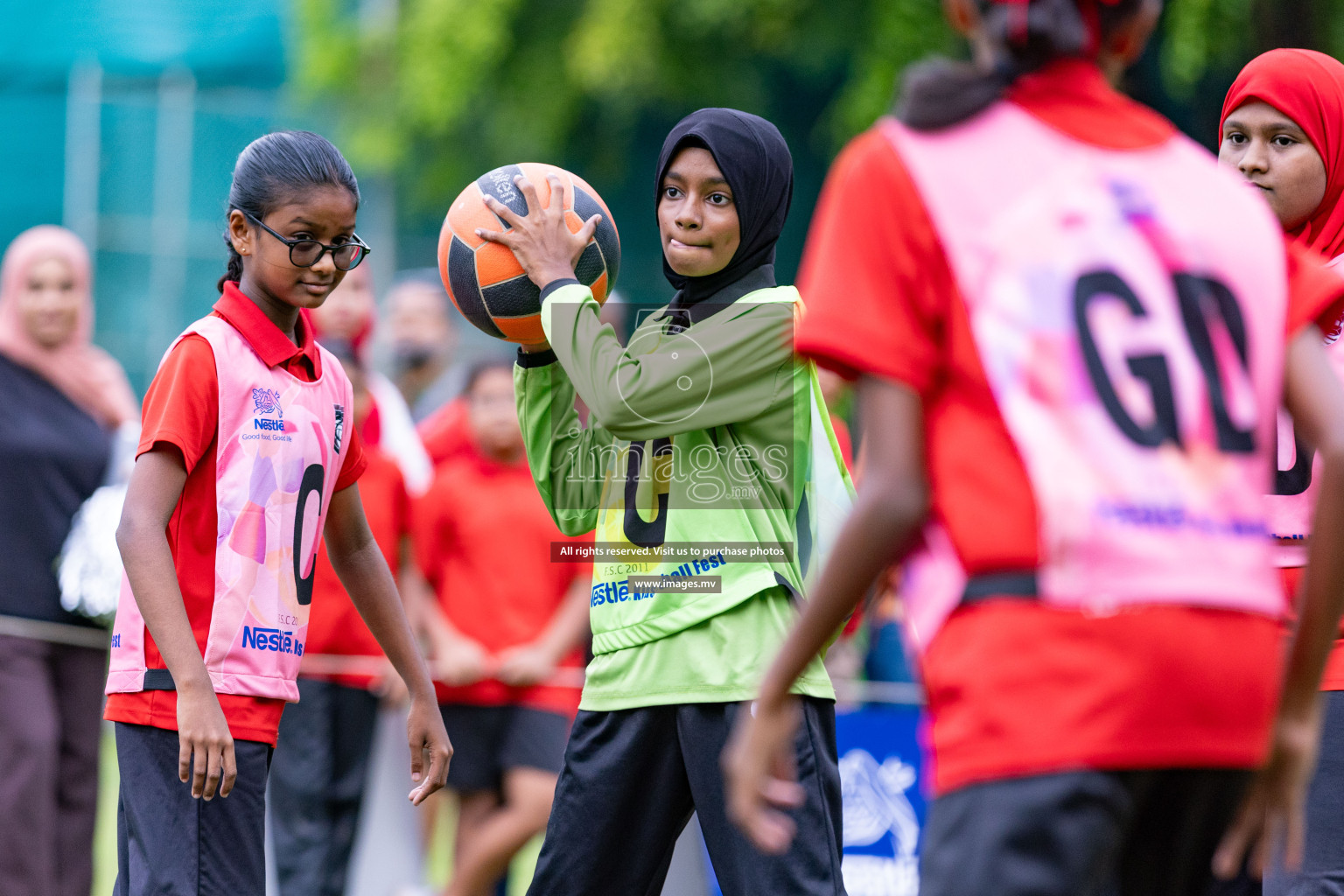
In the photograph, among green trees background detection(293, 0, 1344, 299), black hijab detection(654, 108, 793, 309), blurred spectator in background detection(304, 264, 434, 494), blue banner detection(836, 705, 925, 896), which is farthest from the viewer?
green trees background detection(293, 0, 1344, 299)

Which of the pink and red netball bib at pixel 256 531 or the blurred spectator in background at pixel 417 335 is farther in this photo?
the blurred spectator in background at pixel 417 335

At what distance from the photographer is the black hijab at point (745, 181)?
3814 mm

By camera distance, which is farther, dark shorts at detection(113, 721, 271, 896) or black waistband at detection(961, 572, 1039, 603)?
dark shorts at detection(113, 721, 271, 896)

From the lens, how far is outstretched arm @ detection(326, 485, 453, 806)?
3.84 metres

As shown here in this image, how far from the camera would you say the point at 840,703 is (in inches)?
326

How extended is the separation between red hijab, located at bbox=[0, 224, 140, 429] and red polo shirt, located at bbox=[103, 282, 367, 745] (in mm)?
2810

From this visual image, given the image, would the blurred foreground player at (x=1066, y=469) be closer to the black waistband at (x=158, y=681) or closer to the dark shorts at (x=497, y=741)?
the black waistband at (x=158, y=681)

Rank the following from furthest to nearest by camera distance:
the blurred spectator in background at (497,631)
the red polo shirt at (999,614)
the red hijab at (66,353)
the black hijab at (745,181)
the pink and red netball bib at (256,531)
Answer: the blurred spectator in background at (497,631)
the red hijab at (66,353)
the black hijab at (745,181)
the pink and red netball bib at (256,531)
the red polo shirt at (999,614)

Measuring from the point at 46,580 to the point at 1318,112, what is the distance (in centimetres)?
440

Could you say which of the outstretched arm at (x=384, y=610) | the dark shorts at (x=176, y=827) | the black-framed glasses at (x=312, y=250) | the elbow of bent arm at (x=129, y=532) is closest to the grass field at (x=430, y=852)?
the outstretched arm at (x=384, y=610)

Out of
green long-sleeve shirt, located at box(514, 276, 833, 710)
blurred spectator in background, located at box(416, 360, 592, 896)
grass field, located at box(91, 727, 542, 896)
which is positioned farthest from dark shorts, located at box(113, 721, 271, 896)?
blurred spectator in background, located at box(416, 360, 592, 896)

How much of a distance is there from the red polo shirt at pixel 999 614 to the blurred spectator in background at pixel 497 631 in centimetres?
465

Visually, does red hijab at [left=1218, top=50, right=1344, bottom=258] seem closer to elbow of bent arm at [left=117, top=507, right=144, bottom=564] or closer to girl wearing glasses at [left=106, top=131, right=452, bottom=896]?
girl wearing glasses at [left=106, top=131, right=452, bottom=896]

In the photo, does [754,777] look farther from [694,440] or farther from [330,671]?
[330,671]
